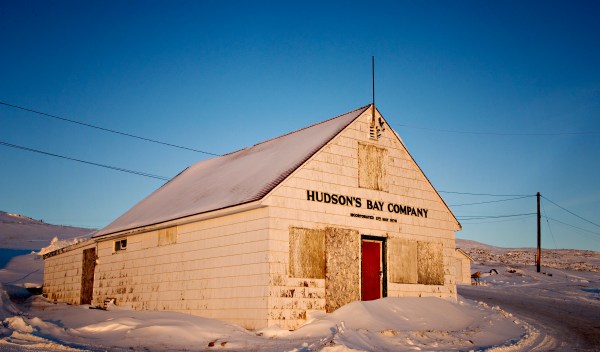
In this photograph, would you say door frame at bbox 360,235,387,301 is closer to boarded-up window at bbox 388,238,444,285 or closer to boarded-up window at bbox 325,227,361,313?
boarded-up window at bbox 388,238,444,285

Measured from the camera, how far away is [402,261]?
62.8 feet

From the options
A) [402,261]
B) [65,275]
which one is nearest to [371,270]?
[402,261]

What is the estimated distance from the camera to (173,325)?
47.0 feet

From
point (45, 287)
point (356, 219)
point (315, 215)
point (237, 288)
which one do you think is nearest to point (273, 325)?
point (237, 288)

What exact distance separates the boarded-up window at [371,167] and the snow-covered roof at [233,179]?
4.05 ft

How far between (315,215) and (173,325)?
529 cm

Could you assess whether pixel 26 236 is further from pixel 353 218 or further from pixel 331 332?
pixel 331 332

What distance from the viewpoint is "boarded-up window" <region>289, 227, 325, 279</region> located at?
1594 centimetres

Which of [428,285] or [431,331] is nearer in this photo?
[431,331]

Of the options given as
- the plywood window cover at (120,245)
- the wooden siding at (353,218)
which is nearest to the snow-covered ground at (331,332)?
the wooden siding at (353,218)

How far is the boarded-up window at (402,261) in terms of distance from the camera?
18.8 m

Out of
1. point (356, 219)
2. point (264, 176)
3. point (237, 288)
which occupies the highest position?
point (264, 176)

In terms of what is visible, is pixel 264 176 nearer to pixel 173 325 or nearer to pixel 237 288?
pixel 237 288

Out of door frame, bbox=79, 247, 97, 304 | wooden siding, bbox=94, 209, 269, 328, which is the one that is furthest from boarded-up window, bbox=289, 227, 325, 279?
door frame, bbox=79, 247, 97, 304
